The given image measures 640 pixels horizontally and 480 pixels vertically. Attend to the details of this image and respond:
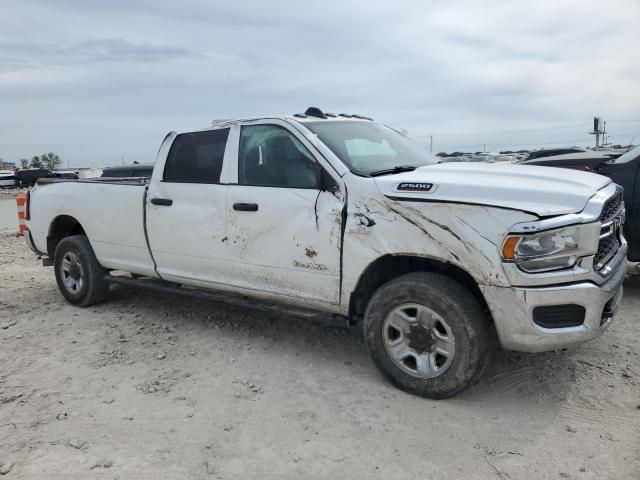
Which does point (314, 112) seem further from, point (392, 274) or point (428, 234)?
point (428, 234)

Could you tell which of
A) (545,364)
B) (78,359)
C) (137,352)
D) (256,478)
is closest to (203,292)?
(137,352)

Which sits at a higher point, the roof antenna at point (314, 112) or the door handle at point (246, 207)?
the roof antenna at point (314, 112)

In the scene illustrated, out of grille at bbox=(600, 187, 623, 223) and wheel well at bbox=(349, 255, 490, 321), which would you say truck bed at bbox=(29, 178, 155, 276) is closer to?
wheel well at bbox=(349, 255, 490, 321)

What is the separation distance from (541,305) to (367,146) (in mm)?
1876

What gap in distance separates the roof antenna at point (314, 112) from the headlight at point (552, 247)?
6.93 feet

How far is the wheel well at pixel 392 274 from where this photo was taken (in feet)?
11.4

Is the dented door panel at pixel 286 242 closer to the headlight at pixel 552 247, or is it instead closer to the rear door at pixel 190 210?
the rear door at pixel 190 210

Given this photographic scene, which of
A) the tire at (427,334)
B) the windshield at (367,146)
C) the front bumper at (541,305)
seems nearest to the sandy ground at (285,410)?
the tire at (427,334)

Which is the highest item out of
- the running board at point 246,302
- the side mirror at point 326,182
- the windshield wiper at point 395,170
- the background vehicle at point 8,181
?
the windshield wiper at point 395,170

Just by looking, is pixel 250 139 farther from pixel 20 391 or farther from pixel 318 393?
pixel 20 391

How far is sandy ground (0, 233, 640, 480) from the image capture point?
9.26 ft

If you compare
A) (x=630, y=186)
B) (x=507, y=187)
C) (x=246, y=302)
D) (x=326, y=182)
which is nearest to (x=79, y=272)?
(x=246, y=302)

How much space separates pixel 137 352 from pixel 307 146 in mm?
2232

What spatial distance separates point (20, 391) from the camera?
3.78 meters
